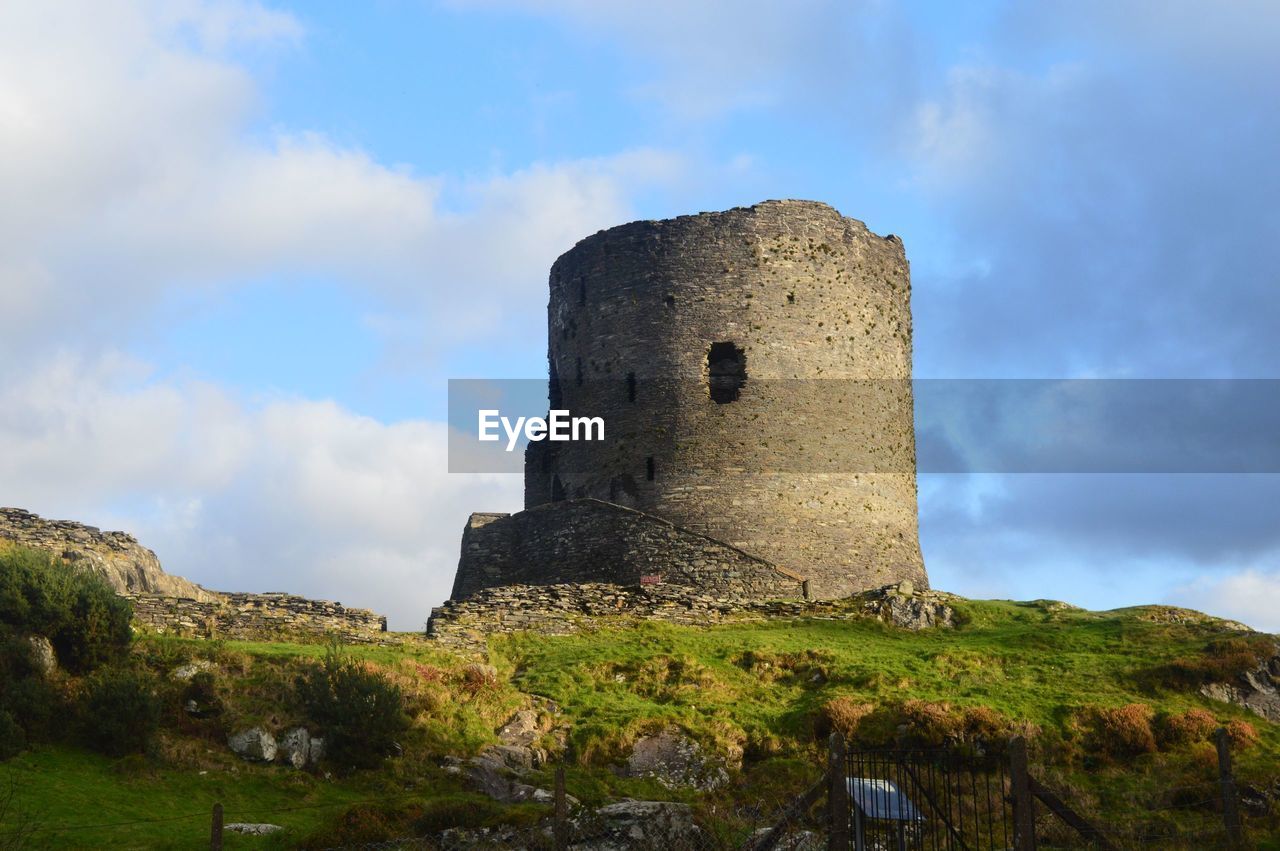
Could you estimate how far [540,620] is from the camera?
32.7m

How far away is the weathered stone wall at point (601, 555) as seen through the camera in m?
36.9

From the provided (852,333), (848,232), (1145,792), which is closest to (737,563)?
(852,333)

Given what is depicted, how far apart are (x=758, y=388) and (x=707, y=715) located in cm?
1568

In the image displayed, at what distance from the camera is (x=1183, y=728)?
966 inches

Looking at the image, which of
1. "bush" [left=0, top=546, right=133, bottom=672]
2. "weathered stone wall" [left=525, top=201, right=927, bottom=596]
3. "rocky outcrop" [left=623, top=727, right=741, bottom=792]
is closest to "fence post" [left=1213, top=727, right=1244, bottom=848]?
"rocky outcrop" [left=623, top=727, right=741, bottom=792]

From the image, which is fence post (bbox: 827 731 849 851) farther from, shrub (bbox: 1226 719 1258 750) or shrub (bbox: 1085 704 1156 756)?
shrub (bbox: 1226 719 1258 750)

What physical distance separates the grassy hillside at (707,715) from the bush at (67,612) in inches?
34.9

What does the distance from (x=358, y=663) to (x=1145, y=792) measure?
535 inches

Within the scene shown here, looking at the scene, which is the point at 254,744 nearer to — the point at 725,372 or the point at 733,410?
the point at 733,410

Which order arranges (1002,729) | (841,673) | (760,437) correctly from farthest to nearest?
1. (760,437)
2. (841,673)
3. (1002,729)

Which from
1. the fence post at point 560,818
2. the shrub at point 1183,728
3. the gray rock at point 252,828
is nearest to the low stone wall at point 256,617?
the gray rock at point 252,828

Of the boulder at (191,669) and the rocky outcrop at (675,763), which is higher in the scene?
the boulder at (191,669)

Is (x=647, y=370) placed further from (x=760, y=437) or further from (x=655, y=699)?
(x=655, y=699)

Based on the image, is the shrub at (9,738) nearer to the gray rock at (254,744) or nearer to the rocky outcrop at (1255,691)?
the gray rock at (254,744)
